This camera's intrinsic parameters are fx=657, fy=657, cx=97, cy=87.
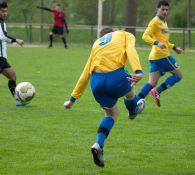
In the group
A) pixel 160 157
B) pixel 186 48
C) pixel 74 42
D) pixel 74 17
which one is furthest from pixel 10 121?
pixel 74 17

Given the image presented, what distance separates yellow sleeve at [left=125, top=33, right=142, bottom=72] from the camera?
669 cm

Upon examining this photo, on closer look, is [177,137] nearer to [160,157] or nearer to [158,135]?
[158,135]

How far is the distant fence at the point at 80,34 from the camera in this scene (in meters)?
31.5

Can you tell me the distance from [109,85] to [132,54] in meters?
0.42

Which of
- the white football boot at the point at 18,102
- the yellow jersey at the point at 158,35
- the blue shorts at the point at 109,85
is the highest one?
the blue shorts at the point at 109,85

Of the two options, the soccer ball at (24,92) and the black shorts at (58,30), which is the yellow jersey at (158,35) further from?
the black shorts at (58,30)

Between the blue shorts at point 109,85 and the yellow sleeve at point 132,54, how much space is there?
25 centimetres

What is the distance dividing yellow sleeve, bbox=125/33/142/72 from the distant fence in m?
Result: 24.2

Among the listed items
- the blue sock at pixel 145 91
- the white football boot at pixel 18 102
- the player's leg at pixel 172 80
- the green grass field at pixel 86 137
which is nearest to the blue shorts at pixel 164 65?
the player's leg at pixel 172 80

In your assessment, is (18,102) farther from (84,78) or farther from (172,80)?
(84,78)

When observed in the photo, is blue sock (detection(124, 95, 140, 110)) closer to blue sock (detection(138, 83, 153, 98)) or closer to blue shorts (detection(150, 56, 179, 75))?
blue sock (detection(138, 83, 153, 98))

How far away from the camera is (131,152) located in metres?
7.71

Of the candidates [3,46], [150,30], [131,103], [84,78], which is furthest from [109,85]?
[3,46]

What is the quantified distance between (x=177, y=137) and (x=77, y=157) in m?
1.86
